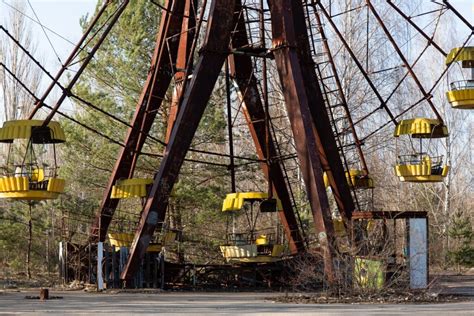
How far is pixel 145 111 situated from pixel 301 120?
312 inches

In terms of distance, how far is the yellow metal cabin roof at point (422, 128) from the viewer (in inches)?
1218

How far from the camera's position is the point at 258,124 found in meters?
34.1

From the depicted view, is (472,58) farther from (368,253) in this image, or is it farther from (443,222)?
(443,222)

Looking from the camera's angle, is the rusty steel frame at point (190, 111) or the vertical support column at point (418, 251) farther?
the rusty steel frame at point (190, 111)

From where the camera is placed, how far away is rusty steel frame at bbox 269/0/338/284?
83.6 ft

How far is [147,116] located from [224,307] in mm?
12281

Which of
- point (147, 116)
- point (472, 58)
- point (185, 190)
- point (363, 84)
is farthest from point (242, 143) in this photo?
point (472, 58)

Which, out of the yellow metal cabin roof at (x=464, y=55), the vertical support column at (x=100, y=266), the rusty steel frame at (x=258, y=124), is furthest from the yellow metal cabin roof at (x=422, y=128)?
the vertical support column at (x=100, y=266)

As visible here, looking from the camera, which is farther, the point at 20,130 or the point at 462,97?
the point at 462,97

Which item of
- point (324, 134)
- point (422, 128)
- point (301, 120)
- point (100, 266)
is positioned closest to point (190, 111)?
point (301, 120)

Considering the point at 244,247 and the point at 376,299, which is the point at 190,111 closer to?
the point at 244,247

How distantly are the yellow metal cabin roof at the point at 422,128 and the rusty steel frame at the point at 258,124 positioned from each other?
5152 mm

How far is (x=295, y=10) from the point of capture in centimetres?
2988

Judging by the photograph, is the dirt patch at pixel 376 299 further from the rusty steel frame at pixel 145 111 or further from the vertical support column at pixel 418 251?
the rusty steel frame at pixel 145 111
